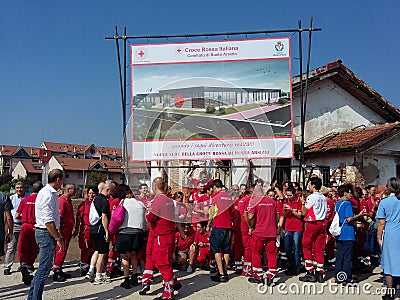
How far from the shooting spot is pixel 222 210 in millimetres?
7473

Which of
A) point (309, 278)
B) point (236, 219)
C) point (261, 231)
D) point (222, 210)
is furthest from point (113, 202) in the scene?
point (309, 278)

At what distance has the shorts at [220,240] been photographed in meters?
7.42

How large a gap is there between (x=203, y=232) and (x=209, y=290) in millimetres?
1502

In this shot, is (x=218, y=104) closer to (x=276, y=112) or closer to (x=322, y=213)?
(x=276, y=112)

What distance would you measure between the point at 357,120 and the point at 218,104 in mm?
7351

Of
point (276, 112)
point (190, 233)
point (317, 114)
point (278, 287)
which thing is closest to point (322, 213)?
point (278, 287)

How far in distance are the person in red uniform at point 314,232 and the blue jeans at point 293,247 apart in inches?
14.7

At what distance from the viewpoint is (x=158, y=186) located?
254 inches

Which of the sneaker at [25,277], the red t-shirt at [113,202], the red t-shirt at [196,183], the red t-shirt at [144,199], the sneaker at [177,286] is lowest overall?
the sneaker at [177,286]

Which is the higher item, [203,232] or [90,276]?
[203,232]

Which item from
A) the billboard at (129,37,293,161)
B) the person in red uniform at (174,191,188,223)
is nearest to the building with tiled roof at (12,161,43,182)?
the billboard at (129,37,293,161)

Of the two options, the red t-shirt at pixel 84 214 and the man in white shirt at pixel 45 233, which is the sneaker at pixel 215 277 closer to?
the red t-shirt at pixel 84 214

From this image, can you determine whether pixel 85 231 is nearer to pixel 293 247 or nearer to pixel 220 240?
pixel 220 240

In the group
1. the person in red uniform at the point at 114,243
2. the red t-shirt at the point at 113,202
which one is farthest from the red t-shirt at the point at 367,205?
the red t-shirt at the point at 113,202
